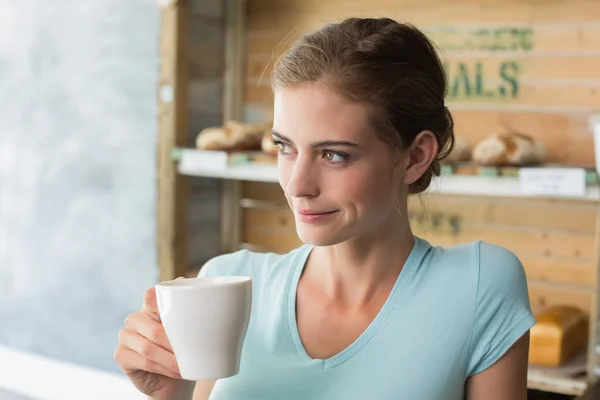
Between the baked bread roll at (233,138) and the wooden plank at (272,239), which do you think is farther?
the wooden plank at (272,239)

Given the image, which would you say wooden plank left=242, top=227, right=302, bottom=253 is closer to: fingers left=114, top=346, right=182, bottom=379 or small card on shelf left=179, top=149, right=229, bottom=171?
small card on shelf left=179, top=149, right=229, bottom=171

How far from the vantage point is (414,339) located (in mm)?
972

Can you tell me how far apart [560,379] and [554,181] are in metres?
0.47

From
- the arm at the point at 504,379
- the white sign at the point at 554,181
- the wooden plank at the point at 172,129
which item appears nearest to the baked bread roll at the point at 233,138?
the wooden plank at the point at 172,129

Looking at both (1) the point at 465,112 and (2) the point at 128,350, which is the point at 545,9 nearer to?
(1) the point at 465,112

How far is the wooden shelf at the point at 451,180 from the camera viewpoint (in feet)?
6.09

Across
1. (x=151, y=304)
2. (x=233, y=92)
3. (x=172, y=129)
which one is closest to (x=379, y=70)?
(x=151, y=304)

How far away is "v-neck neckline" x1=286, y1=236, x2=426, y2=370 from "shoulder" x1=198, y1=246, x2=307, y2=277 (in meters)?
0.02

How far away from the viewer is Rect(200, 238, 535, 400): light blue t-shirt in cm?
96

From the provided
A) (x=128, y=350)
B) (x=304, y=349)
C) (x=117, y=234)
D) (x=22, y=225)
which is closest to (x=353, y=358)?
(x=304, y=349)

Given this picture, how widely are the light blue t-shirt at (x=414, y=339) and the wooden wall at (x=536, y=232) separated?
1.07 m

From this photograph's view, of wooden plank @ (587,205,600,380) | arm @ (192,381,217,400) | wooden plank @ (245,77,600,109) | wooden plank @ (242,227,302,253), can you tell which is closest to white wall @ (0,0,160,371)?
wooden plank @ (242,227,302,253)

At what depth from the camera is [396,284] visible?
1.02 metres

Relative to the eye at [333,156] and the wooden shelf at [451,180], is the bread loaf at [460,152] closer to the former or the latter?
the wooden shelf at [451,180]
